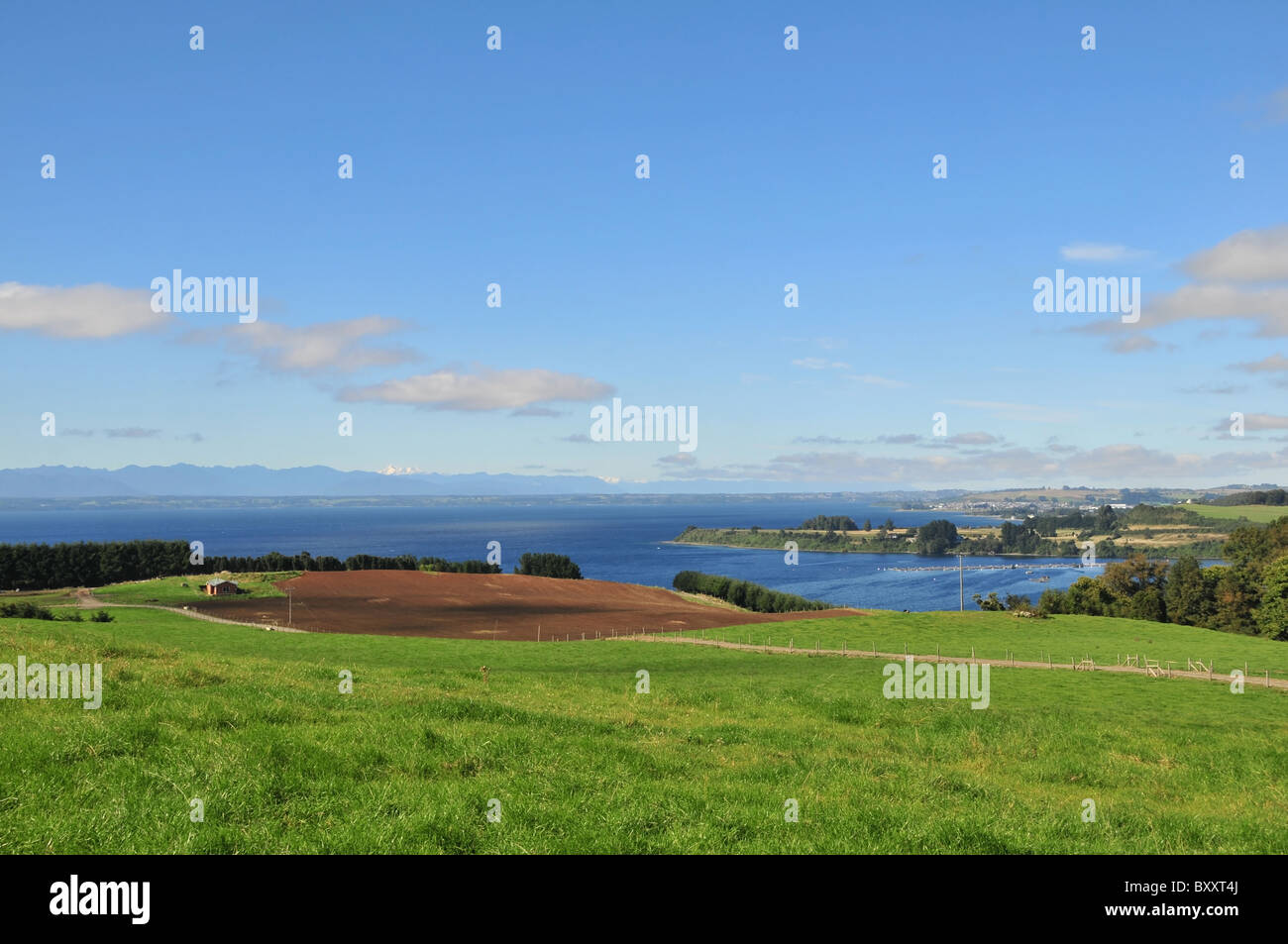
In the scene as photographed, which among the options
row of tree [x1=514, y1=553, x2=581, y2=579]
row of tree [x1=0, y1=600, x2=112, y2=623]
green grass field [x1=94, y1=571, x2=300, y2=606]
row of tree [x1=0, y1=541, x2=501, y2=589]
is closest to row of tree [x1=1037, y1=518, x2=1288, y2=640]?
row of tree [x1=514, y1=553, x2=581, y2=579]

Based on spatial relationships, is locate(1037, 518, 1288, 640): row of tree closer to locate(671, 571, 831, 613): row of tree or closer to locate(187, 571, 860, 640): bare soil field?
locate(671, 571, 831, 613): row of tree

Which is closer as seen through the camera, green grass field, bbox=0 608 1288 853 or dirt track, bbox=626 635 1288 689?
Result: green grass field, bbox=0 608 1288 853

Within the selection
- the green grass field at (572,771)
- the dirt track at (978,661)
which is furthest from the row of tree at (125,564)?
the green grass field at (572,771)

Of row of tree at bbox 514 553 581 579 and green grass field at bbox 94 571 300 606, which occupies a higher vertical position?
green grass field at bbox 94 571 300 606

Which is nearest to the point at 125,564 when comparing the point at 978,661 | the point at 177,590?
the point at 177,590

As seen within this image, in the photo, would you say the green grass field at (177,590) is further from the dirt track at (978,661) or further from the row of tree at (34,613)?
the dirt track at (978,661)
